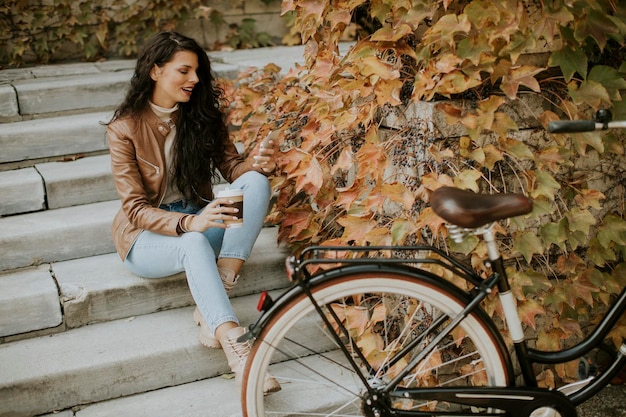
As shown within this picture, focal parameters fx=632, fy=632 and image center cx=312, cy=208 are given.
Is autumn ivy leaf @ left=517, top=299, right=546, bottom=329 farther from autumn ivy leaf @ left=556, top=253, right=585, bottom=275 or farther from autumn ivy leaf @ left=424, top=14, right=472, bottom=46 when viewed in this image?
autumn ivy leaf @ left=424, top=14, right=472, bottom=46

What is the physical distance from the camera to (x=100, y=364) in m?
2.50

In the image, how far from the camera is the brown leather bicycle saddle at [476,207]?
1771 mm

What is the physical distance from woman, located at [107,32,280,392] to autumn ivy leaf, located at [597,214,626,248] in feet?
4.47

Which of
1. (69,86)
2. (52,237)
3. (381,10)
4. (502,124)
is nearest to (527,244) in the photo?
(502,124)

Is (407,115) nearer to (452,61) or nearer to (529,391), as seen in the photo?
(452,61)

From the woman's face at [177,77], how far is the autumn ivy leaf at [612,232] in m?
1.76

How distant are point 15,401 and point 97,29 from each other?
11.8ft

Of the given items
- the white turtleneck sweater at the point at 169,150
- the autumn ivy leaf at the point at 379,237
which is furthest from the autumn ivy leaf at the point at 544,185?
the white turtleneck sweater at the point at 169,150

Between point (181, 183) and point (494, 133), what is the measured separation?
4.48 feet

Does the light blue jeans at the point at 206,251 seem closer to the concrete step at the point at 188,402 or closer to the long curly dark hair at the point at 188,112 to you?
the long curly dark hair at the point at 188,112

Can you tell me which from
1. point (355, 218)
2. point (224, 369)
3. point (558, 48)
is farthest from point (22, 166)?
point (558, 48)

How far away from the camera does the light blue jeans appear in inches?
97.3

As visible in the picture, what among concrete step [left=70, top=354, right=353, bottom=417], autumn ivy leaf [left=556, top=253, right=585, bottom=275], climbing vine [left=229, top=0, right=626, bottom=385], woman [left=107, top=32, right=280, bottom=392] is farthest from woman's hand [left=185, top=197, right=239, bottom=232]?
autumn ivy leaf [left=556, top=253, right=585, bottom=275]

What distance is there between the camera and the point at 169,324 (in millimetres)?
2748
